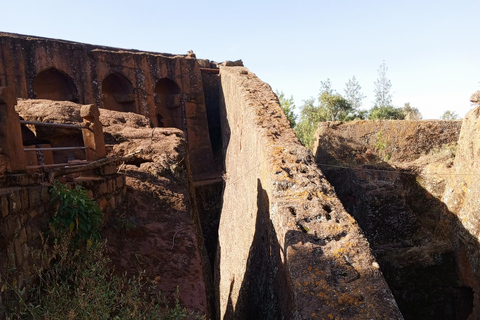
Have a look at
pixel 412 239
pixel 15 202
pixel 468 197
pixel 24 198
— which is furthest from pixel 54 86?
pixel 468 197

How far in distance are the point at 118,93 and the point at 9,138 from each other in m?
11.0

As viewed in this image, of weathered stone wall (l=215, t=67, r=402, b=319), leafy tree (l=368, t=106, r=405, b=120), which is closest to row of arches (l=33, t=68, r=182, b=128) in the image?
weathered stone wall (l=215, t=67, r=402, b=319)

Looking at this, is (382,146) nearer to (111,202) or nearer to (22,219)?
(111,202)

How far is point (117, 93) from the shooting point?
13.5 m

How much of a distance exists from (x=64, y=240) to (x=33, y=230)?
25cm

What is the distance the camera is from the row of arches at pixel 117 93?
11992mm

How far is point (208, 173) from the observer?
13.2m

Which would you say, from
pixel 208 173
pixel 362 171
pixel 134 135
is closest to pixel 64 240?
pixel 134 135

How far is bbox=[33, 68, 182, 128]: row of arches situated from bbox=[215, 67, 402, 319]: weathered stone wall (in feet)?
23.9

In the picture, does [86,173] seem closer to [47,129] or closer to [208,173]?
[47,129]

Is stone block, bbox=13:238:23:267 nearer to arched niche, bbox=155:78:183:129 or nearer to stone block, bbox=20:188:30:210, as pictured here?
stone block, bbox=20:188:30:210

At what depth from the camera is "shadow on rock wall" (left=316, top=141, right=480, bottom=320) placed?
722 cm

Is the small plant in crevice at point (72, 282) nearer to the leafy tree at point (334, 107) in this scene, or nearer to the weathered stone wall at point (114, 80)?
the weathered stone wall at point (114, 80)

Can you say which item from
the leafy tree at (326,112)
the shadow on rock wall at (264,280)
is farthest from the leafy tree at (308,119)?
the shadow on rock wall at (264,280)
